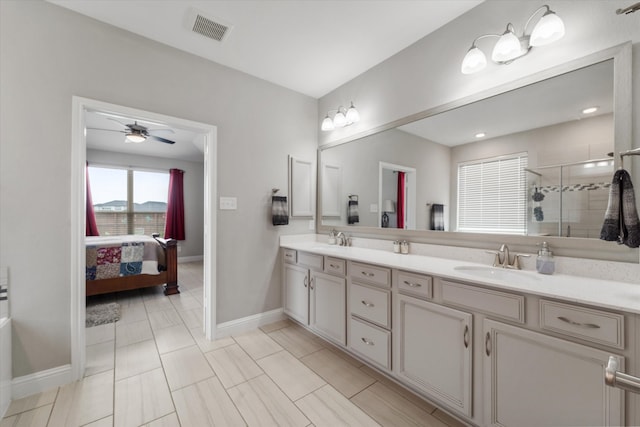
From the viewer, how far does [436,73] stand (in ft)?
6.84

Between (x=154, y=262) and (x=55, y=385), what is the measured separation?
6.93 ft

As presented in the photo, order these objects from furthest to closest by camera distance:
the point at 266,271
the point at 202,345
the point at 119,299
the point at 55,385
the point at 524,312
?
1. the point at 119,299
2. the point at 266,271
3. the point at 202,345
4. the point at 55,385
5. the point at 524,312

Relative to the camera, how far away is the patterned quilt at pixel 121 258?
3389 mm

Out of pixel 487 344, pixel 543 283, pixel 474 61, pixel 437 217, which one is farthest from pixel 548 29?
pixel 487 344

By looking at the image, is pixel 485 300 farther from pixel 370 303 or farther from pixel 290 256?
pixel 290 256

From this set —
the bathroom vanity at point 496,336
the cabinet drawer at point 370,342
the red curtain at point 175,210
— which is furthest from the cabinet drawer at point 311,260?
the red curtain at point 175,210

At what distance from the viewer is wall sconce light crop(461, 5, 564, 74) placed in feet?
4.72

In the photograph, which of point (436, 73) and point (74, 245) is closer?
point (74, 245)

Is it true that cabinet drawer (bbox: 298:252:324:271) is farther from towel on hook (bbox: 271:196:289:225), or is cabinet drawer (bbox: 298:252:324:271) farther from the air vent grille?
A: the air vent grille

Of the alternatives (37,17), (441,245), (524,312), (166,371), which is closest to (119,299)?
(166,371)

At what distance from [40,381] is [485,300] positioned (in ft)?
9.53

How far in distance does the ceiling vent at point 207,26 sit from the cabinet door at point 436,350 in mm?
2459

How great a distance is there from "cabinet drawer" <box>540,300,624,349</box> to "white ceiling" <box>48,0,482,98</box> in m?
2.02

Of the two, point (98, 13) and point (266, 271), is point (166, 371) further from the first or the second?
point (98, 13)
